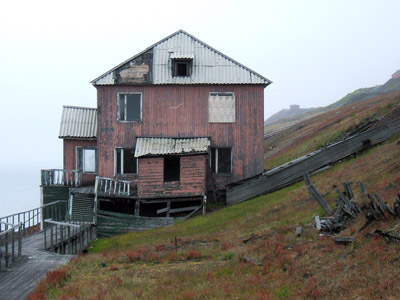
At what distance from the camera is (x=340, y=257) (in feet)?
37.4

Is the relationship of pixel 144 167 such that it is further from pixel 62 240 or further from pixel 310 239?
pixel 310 239

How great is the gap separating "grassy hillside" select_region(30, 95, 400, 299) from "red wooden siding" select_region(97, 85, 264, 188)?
911cm

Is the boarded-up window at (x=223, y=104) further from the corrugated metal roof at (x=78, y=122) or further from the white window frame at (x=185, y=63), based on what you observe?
the corrugated metal roof at (x=78, y=122)

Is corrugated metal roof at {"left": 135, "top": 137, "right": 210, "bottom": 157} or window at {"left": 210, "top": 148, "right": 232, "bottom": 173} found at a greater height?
corrugated metal roof at {"left": 135, "top": 137, "right": 210, "bottom": 157}

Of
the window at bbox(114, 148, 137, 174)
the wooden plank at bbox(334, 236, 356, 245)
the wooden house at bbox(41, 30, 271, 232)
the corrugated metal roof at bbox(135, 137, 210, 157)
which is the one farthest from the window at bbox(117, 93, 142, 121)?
the wooden plank at bbox(334, 236, 356, 245)

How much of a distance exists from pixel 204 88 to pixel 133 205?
30.6 feet

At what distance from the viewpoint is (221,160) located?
30.3 meters

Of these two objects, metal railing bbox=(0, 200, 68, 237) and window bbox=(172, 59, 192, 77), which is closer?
metal railing bbox=(0, 200, 68, 237)

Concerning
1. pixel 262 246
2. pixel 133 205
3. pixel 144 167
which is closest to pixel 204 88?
pixel 144 167

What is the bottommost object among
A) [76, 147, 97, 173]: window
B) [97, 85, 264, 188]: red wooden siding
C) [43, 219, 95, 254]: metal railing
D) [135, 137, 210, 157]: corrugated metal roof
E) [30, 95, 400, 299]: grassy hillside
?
[43, 219, 95, 254]: metal railing

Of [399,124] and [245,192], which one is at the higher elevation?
[399,124]

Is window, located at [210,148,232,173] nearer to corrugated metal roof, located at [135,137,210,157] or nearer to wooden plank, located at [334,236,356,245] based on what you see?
corrugated metal roof, located at [135,137,210,157]

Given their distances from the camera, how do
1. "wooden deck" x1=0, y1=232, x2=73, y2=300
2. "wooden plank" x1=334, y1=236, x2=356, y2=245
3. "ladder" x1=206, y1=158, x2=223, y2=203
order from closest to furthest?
"wooden plank" x1=334, y1=236, x2=356, y2=245 → "wooden deck" x1=0, y1=232, x2=73, y2=300 → "ladder" x1=206, y1=158, x2=223, y2=203

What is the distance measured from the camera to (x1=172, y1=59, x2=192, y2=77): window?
1187 inches
